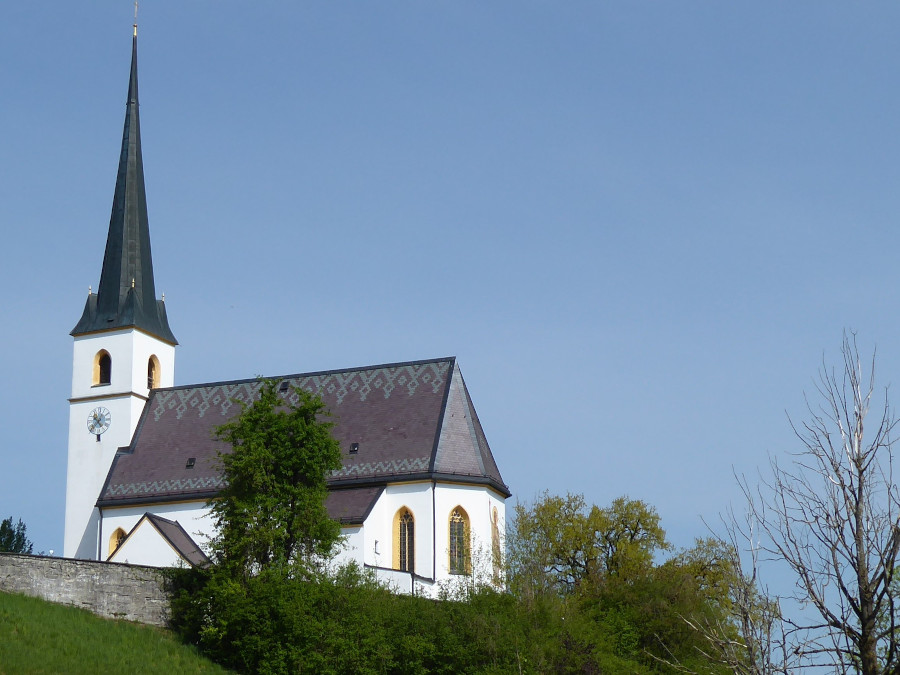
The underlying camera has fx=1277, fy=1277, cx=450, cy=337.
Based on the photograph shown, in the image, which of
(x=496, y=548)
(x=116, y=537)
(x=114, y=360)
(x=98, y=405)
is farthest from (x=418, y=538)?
(x=114, y=360)

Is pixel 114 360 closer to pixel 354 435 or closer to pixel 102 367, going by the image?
pixel 102 367

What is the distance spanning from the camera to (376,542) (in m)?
45.5

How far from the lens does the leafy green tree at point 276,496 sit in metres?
37.2

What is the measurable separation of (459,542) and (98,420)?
658 inches

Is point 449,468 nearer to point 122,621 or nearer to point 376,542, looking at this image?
point 376,542

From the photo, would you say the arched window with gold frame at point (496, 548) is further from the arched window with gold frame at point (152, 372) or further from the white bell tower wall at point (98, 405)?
the arched window with gold frame at point (152, 372)

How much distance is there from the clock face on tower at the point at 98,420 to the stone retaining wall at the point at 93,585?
1589 cm

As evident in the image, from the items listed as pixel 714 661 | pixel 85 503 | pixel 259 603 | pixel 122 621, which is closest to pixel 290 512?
pixel 259 603

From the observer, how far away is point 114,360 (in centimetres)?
5362

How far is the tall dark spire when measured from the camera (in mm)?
54438

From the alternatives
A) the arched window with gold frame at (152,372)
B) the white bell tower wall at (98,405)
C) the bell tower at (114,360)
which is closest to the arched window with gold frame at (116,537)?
the bell tower at (114,360)

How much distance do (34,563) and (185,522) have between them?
13.3m

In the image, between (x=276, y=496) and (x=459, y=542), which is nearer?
(x=276, y=496)

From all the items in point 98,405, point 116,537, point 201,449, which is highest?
point 98,405
